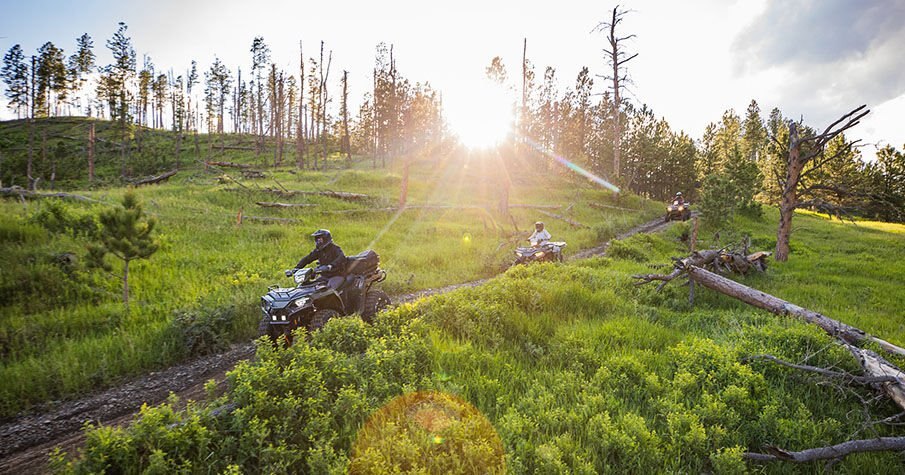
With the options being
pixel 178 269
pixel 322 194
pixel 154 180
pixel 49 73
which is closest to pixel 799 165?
pixel 178 269

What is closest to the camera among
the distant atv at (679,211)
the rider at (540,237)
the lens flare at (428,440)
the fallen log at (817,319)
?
the lens flare at (428,440)

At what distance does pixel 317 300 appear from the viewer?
7426 millimetres

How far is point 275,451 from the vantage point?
3.58 m

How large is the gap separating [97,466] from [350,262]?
5.25 metres

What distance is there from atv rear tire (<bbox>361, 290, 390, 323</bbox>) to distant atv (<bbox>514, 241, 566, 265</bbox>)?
666 centimetres

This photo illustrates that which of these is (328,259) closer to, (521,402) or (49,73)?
(521,402)

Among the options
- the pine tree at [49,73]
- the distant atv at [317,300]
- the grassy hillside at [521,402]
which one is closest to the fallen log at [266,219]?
the distant atv at [317,300]

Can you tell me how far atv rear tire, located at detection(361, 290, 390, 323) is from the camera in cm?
834

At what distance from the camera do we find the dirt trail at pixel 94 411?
183 inches

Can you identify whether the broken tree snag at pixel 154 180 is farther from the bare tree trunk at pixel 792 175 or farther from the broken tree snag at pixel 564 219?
the bare tree trunk at pixel 792 175

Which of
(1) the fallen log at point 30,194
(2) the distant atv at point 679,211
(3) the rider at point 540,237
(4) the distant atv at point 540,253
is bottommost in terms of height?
(4) the distant atv at point 540,253

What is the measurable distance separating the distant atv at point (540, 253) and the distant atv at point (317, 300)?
6.63 metres

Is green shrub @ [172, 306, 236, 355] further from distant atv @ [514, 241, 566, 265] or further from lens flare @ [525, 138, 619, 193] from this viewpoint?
lens flare @ [525, 138, 619, 193]

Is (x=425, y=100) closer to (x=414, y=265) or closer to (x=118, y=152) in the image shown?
(x=118, y=152)
